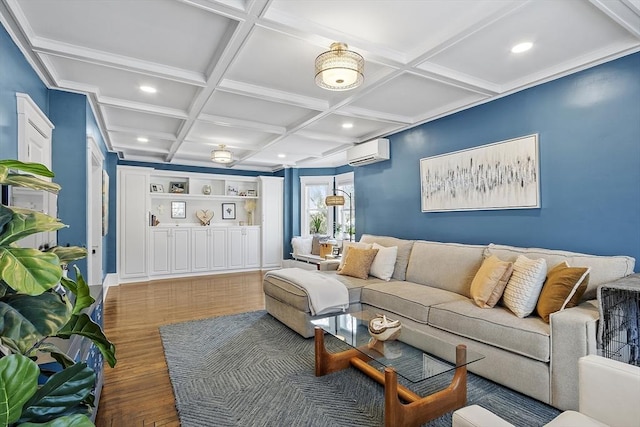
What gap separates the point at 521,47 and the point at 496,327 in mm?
2094

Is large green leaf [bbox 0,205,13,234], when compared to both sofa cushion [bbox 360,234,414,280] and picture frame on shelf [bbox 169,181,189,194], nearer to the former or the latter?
sofa cushion [bbox 360,234,414,280]

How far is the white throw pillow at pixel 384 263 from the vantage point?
3.96 m

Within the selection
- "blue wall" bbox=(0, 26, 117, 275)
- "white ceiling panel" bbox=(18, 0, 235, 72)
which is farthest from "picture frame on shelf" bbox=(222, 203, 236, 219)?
"white ceiling panel" bbox=(18, 0, 235, 72)

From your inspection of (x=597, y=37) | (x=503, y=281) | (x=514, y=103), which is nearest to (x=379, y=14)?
(x=597, y=37)

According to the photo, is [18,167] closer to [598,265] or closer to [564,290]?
[564,290]

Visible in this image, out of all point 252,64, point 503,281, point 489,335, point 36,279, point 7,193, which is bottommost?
point 489,335

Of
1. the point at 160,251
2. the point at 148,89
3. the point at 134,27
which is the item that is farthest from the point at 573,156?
the point at 160,251

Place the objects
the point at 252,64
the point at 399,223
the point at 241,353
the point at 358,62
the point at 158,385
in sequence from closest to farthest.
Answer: the point at 358,62 < the point at 158,385 < the point at 252,64 < the point at 241,353 < the point at 399,223

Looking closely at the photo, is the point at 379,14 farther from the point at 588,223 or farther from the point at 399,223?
the point at 399,223

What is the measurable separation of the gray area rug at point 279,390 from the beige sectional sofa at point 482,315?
6.7 inches

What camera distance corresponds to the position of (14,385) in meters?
0.78

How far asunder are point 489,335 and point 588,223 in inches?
53.3

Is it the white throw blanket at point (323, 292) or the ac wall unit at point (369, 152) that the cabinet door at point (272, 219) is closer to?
the ac wall unit at point (369, 152)

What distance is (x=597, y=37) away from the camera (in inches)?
94.4
